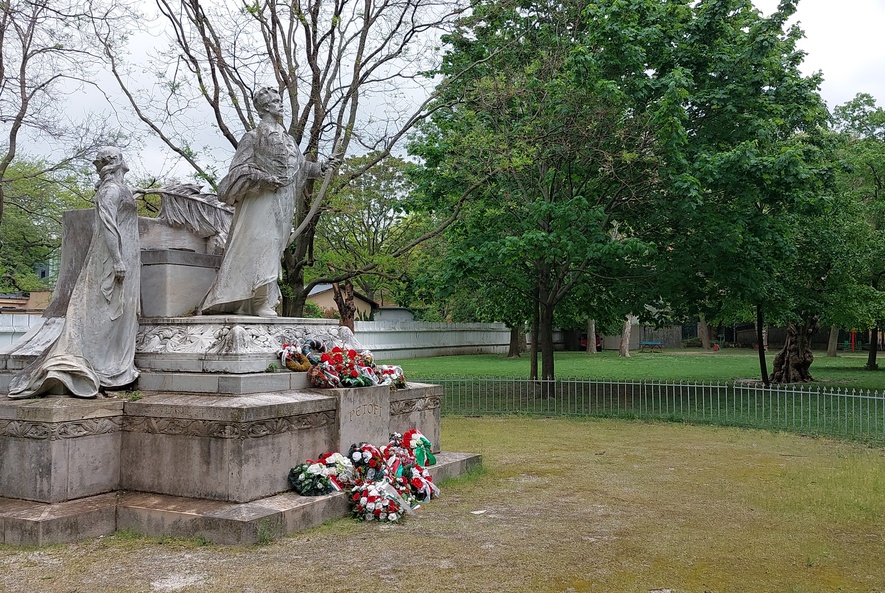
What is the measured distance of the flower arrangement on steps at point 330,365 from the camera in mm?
7672

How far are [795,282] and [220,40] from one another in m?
14.4

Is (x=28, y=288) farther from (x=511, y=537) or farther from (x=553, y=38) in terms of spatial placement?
(x=511, y=537)

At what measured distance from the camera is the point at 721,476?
942 centimetres

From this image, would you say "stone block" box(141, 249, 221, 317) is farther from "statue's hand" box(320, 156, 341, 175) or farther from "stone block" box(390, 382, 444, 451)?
"stone block" box(390, 382, 444, 451)

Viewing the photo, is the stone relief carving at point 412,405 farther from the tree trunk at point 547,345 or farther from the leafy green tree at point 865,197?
the leafy green tree at point 865,197

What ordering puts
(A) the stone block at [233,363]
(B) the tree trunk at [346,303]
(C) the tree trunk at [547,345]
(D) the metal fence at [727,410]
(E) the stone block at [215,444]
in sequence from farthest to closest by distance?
1. (B) the tree trunk at [346,303]
2. (C) the tree trunk at [547,345]
3. (D) the metal fence at [727,410]
4. (A) the stone block at [233,363]
5. (E) the stone block at [215,444]

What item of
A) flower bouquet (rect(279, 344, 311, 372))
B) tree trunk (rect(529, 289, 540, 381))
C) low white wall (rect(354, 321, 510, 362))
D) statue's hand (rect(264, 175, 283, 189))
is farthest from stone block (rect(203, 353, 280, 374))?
low white wall (rect(354, 321, 510, 362))

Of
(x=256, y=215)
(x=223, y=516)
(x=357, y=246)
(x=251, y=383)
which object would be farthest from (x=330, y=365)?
(x=357, y=246)

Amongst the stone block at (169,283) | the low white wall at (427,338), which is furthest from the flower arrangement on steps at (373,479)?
the low white wall at (427,338)

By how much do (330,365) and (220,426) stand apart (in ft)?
4.89

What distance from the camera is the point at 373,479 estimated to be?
742 centimetres

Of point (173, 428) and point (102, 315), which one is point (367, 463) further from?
point (102, 315)

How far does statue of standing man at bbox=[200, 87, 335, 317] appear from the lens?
797 centimetres

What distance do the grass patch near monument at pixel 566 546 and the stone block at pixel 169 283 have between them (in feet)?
8.24
